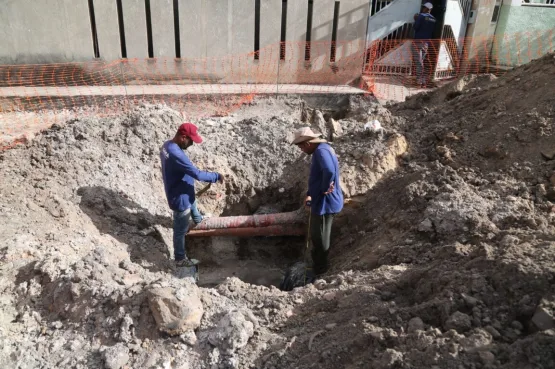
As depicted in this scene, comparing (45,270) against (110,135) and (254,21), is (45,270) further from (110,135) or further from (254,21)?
(254,21)

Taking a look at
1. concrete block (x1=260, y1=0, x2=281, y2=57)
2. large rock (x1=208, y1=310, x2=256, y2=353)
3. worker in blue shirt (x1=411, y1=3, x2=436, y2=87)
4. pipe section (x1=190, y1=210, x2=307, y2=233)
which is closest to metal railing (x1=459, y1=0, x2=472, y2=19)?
worker in blue shirt (x1=411, y1=3, x2=436, y2=87)

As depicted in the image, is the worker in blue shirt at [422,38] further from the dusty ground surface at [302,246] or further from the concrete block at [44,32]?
the concrete block at [44,32]

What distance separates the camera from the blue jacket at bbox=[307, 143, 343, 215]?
4609mm

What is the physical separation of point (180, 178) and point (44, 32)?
6.24 metres

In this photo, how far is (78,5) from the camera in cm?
885

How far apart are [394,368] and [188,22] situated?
8.75 meters

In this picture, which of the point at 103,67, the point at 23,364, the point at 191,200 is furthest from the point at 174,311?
the point at 103,67

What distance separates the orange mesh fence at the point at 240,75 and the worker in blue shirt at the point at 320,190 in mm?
4118

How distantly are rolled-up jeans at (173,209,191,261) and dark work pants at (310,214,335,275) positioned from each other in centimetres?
156

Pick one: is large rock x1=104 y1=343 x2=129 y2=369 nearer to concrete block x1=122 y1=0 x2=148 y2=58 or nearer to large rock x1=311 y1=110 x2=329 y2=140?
large rock x1=311 y1=110 x2=329 y2=140

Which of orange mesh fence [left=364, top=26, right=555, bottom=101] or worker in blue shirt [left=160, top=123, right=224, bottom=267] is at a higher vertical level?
orange mesh fence [left=364, top=26, right=555, bottom=101]

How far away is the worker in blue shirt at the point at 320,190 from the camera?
4.64 metres

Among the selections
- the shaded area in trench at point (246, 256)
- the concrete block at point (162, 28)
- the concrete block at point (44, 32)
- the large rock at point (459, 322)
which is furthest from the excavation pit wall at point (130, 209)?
the concrete block at point (44, 32)

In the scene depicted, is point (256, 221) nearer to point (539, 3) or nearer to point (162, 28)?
point (162, 28)
